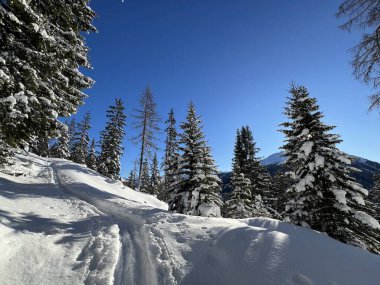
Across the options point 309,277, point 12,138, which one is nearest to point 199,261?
point 309,277

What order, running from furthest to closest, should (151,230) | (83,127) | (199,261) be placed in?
(83,127), (151,230), (199,261)

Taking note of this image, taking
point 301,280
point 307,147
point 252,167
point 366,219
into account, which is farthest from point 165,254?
point 252,167

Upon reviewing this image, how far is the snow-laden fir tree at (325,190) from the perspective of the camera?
11977mm

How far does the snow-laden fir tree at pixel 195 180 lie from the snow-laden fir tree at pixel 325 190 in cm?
502

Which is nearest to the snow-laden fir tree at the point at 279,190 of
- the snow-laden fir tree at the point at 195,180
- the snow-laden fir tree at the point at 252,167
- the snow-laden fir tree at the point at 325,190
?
the snow-laden fir tree at the point at 252,167

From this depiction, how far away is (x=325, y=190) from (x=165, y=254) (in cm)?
974

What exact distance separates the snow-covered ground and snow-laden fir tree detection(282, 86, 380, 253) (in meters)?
4.23

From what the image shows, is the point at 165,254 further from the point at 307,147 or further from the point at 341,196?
the point at 307,147

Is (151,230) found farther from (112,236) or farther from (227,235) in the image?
(227,235)

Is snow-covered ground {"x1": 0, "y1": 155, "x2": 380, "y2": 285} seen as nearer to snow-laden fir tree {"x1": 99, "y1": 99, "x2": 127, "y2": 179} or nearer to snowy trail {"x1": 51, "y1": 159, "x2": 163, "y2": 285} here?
snowy trail {"x1": 51, "y1": 159, "x2": 163, "y2": 285}

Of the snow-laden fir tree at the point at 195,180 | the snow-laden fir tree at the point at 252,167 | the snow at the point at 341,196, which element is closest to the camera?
the snow at the point at 341,196

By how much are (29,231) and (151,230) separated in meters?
3.71

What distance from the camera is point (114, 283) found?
5.32 m

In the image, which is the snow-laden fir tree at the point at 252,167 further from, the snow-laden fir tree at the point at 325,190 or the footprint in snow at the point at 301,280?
the footprint in snow at the point at 301,280
